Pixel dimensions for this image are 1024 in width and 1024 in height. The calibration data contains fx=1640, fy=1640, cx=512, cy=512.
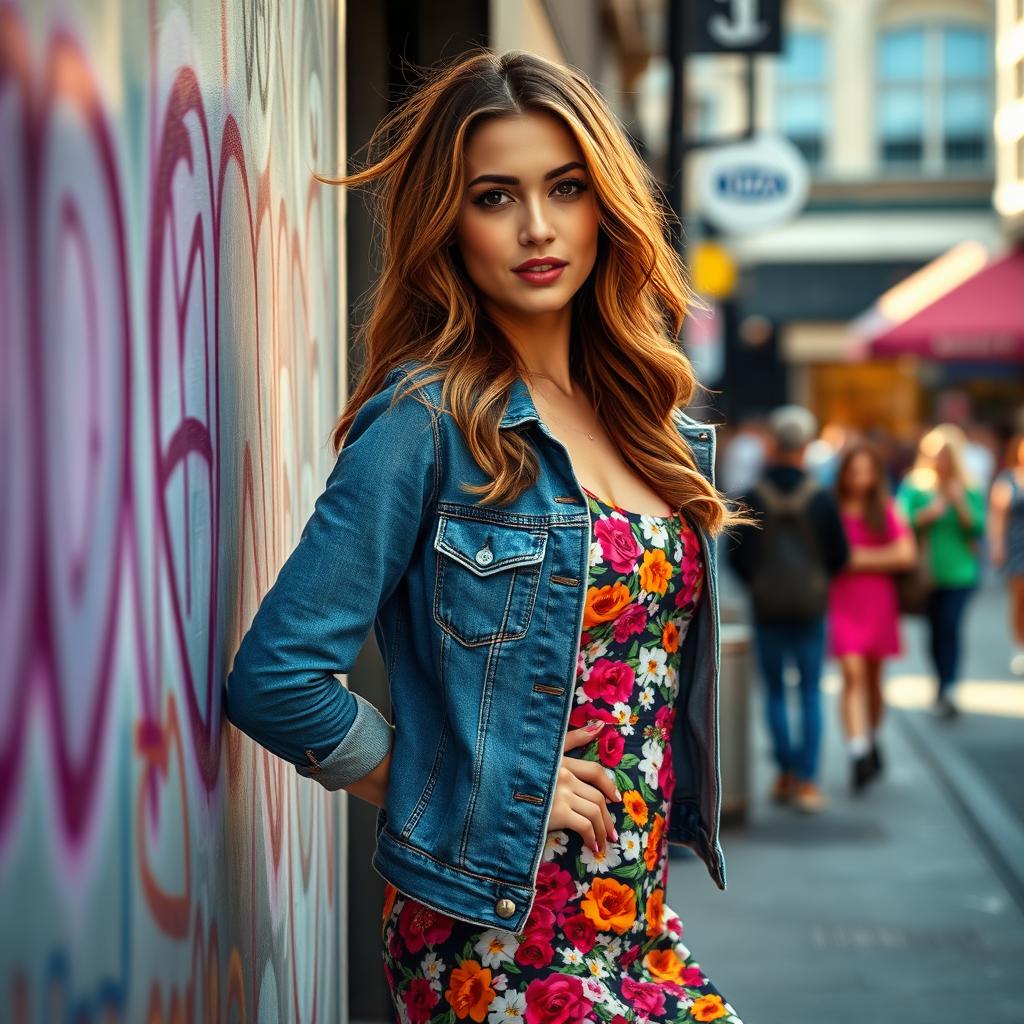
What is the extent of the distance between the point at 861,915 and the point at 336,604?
16.3 feet

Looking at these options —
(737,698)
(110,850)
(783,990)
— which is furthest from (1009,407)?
(110,850)

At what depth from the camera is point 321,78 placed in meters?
3.30

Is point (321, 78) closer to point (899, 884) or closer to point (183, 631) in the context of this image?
point (183, 631)

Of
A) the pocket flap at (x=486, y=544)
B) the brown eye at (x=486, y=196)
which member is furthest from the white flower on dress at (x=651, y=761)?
the brown eye at (x=486, y=196)

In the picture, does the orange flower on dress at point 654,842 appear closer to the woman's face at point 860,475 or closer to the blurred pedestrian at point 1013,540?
the woman's face at point 860,475

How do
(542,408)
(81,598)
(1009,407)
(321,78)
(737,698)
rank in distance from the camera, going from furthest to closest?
(1009,407), (737,698), (321,78), (542,408), (81,598)

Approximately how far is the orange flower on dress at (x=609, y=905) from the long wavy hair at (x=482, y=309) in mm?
532

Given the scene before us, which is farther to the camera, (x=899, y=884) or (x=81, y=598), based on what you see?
(x=899, y=884)

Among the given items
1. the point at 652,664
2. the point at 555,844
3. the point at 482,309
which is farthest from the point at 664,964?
the point at 482,309

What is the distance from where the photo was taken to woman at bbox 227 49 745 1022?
80.2 inches

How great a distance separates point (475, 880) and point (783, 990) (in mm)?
3694

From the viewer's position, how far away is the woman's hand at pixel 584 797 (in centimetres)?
209

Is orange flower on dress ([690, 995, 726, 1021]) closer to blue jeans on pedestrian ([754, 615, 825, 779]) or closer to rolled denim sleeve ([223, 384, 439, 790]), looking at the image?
rolled denim sleeve ([223, 384, 439, 790])

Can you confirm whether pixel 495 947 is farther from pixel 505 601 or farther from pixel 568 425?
pixel 568 425
